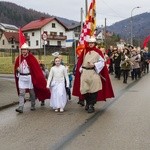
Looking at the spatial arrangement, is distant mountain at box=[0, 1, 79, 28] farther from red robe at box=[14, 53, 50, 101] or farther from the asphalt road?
the asphalt road

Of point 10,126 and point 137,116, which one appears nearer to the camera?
point 10,126

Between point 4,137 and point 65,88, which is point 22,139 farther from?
point 65,88

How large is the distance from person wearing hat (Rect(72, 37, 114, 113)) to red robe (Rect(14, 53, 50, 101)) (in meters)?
0.98

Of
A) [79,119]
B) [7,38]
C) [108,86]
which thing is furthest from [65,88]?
[7,38]

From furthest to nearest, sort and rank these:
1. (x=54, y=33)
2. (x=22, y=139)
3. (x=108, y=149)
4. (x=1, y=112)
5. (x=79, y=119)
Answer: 1. (x=54, y=33)
2. (x=1, y=112)
3. (x=79, y=119)
4. (x=22, y=139)
5. (x=108, y=149)

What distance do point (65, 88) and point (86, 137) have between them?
405cm

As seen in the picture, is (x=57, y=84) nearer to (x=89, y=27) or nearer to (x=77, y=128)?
(x=77, y=128)

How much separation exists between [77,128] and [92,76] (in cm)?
278

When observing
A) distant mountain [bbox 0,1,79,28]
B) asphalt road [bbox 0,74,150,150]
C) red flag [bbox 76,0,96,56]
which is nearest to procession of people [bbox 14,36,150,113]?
asphalt road [bbox 0,74,150,150]

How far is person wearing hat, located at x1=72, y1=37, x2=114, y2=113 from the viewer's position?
470 inches

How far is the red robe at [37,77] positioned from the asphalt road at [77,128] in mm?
414

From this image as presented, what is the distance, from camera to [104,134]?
8734 mm

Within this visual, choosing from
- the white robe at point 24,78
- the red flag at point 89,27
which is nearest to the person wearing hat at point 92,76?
the white robe at point 24,78

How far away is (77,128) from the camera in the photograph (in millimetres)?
9414
